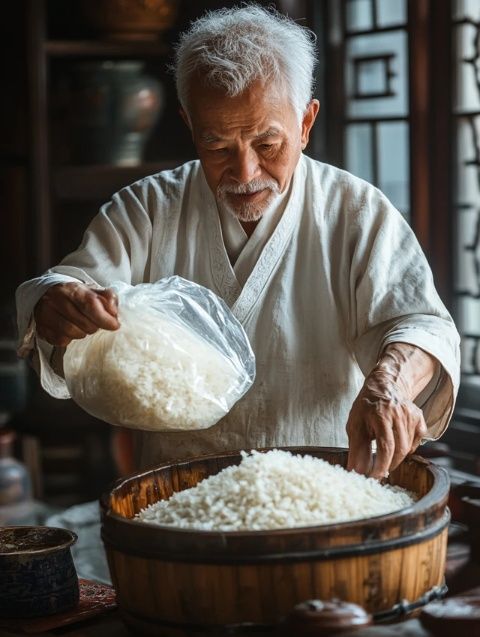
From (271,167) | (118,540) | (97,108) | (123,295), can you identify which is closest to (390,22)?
(97,108)

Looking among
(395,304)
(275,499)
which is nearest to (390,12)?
(395,304)

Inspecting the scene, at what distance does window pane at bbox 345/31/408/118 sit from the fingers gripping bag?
6.13 feet

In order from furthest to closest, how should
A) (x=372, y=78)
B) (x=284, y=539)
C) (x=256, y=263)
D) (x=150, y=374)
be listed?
1. (x=372, y=78)
2. (x=256, y=263)
3. (x=150, y=374)
4. (x=284, y=539)

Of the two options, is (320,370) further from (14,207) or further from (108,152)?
(14,207)

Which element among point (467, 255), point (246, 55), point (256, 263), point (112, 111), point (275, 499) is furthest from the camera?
point (112, 111)

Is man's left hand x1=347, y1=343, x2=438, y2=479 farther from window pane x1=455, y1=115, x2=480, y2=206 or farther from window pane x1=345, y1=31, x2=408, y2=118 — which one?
window pane x1=345, y1=31, x2=408, y2=118

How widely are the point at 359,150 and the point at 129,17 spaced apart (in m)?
1.07

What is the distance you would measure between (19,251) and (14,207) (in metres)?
0.19

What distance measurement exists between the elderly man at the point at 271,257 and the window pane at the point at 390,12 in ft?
4.82

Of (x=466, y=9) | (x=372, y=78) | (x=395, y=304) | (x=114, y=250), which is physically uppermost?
(x=466, y=9)

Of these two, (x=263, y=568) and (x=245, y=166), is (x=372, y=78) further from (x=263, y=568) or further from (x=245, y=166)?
(x=263, y=568)

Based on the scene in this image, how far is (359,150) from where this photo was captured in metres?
3.86

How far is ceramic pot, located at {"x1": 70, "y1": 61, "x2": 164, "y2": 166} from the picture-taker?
4.11m

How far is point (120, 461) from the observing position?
4.38 meters
